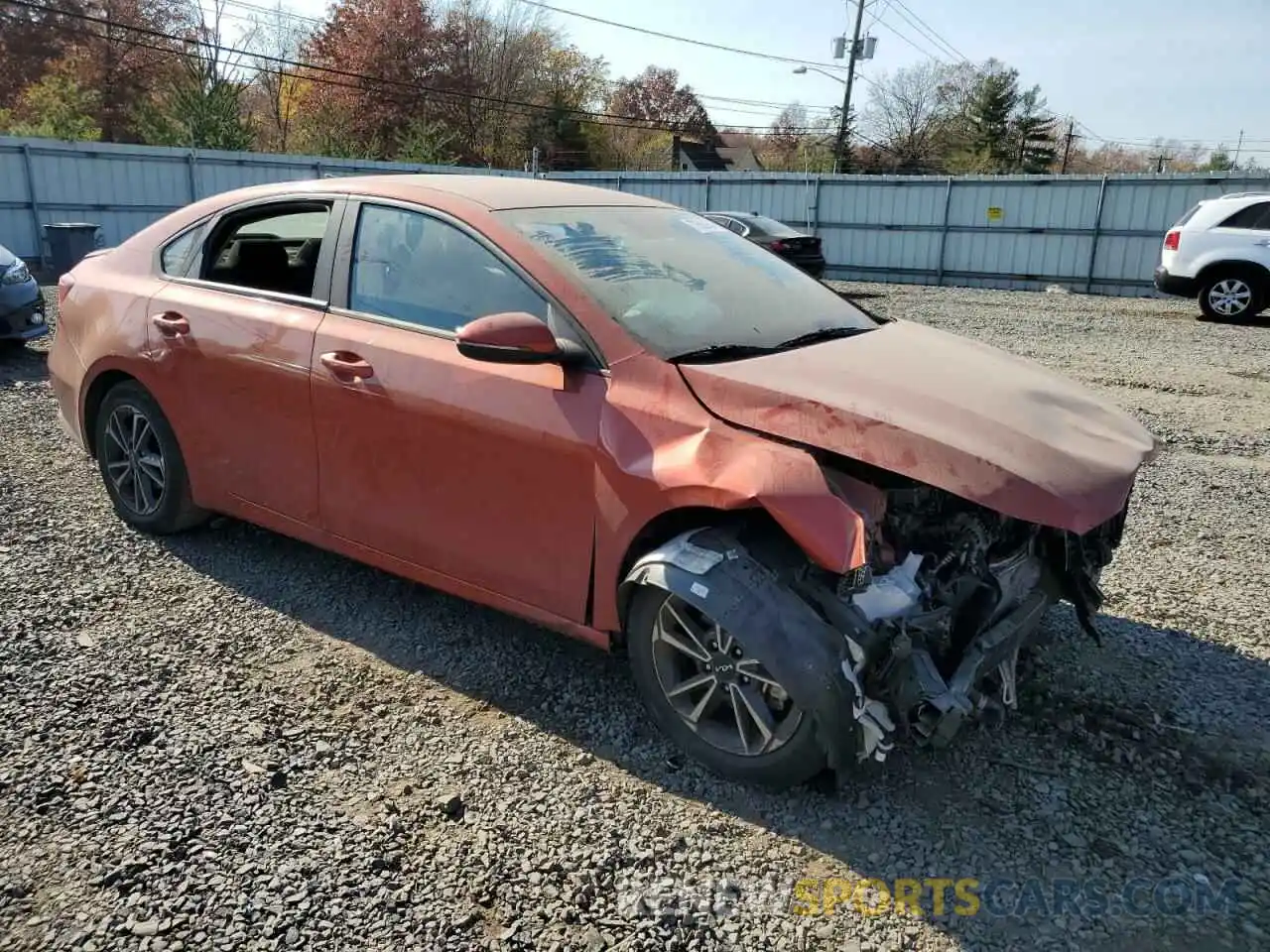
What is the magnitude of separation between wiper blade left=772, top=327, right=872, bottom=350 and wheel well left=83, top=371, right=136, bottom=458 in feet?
9.98

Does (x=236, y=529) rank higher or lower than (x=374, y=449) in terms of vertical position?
lower

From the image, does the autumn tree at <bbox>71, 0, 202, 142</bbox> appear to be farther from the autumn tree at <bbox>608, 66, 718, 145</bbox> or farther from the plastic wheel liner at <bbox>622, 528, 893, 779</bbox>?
the plastic wheel liner at <bbox>622, 528, 893, 779</bbox>

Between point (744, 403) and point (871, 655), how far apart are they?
79 cm

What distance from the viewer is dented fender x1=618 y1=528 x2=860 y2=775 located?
8.25ft

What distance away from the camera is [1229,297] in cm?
1373

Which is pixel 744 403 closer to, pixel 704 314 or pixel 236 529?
pixel 704 314

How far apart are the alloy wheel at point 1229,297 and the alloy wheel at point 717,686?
45.9 ft

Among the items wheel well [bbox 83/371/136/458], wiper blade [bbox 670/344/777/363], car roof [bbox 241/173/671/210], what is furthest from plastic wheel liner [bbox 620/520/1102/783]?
wheel well [bbox 83/371/136/458]

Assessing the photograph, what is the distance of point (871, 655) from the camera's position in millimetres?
2555

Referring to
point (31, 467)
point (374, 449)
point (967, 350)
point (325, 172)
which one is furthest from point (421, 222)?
point (325, 172)

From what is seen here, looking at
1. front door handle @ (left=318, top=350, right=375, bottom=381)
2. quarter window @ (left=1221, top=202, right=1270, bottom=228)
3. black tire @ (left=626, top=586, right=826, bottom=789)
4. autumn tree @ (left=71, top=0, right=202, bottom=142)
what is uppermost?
autumn tree @ (left=71, top=0, right=202, bottom=142)

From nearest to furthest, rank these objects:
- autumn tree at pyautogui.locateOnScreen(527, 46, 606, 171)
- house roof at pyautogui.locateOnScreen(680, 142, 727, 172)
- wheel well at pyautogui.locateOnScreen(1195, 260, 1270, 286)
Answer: wheel well at pyautogui.locateOnScreen(1195, 260, 1270, 286), autumn tree at pyautogui.locateOnScreen(527, 46, 606, 171), house roof at pyautogui.locateOnScreen(680, 142, 727, 172)

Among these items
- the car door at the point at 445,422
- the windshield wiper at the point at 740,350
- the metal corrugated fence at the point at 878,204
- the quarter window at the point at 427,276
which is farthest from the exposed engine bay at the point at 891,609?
the metal corrugated fence at the point at 878,204

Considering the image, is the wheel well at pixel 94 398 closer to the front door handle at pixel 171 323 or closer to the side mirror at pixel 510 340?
the front door handle at pixel 171 323
